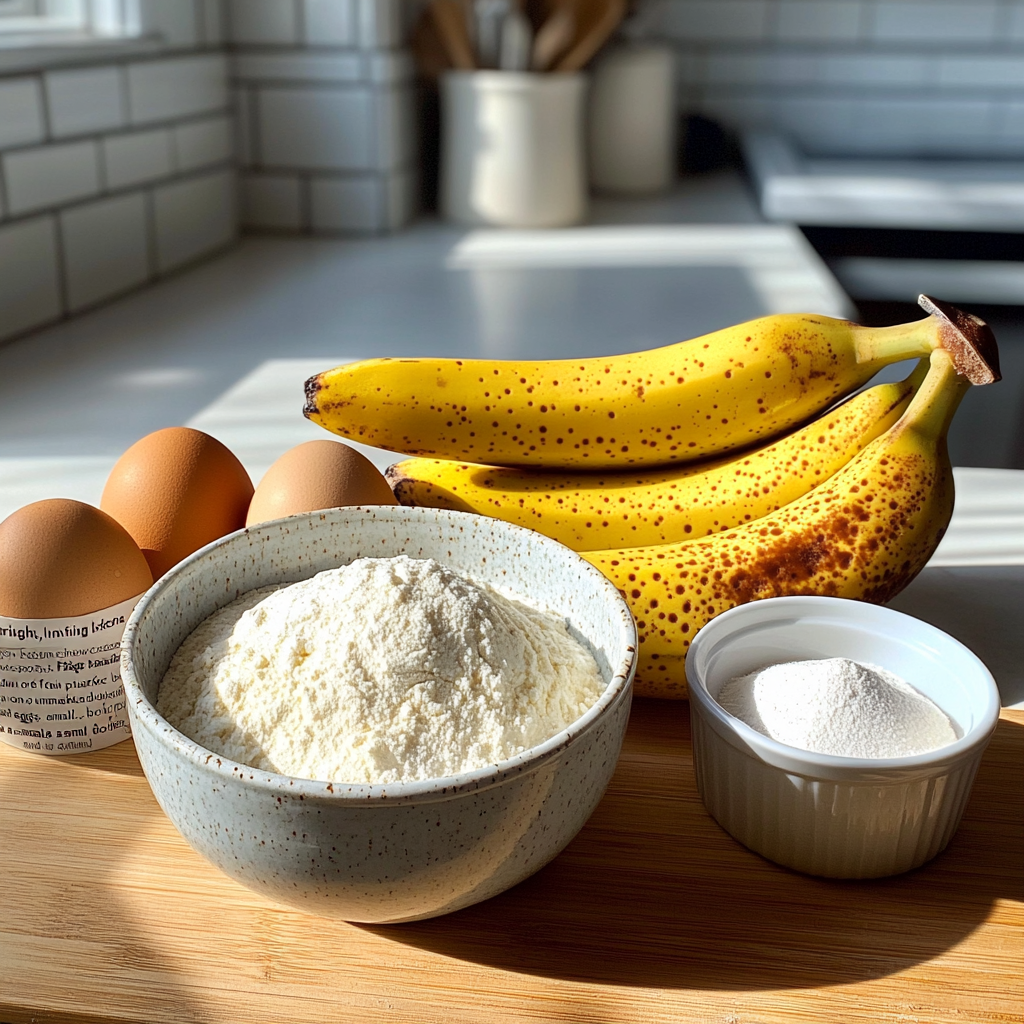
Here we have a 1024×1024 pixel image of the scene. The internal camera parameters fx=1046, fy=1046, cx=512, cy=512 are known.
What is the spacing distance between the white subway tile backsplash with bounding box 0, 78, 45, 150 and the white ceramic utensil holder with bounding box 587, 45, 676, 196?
1043 millimetres

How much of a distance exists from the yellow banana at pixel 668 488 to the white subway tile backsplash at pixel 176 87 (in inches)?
35.9

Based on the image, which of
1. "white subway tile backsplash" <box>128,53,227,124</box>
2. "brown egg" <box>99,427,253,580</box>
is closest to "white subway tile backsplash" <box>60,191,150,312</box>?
A: "white subway tile backsplash" <box>128,53,227,124</box>

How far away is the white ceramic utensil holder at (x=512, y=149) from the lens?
1.51 metres

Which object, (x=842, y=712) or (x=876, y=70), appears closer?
(x=842, y=712)

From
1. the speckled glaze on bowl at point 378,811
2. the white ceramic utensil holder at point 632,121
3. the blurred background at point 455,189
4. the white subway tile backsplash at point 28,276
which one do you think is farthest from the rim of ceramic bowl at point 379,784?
the white ceramic utensil holder at point 632,121

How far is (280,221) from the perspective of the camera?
64.0 inches

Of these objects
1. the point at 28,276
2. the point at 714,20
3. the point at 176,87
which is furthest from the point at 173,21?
the point at 714,20

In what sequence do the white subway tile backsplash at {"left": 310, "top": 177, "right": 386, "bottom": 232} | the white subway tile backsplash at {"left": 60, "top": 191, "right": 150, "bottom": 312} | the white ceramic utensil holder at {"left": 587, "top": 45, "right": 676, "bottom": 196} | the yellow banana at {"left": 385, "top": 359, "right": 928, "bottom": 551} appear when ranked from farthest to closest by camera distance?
the white ceramic utensil holder at {"left": 587, "top": 45, "right": 676, "bottom": 196}
the white subway tile backsplash at {"left": 310, "top": 177, "right": 386, "bottom": 232}
the white subway tile backsplash at {"left": 60, "top": 191, "right": 150, "bottom": 312}
the yellow banana at {"left": 385, "top": 359, "right": 928, "bottom": 551}

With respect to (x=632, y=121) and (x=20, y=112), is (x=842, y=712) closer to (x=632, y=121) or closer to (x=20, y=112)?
(x=20, y=112)

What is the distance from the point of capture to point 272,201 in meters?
1.61

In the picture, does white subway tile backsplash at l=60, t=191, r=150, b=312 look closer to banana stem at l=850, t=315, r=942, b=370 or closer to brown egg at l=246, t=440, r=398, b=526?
brown egg at l=246, t=440, r=398, b=526

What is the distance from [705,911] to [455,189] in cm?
144

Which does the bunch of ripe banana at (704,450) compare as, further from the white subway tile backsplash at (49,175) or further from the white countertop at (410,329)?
the white subway tile backsplash at (49,175)

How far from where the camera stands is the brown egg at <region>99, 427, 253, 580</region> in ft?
1.63
